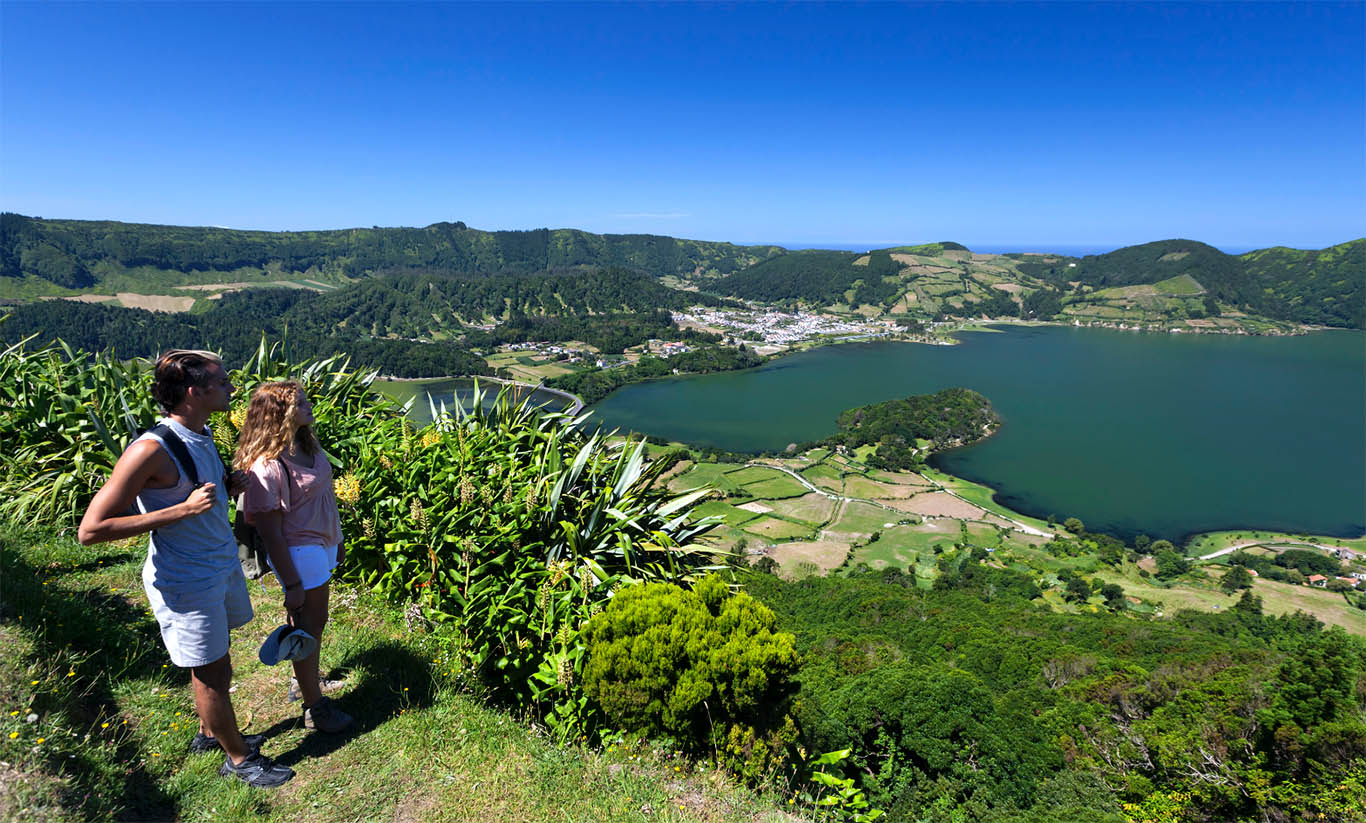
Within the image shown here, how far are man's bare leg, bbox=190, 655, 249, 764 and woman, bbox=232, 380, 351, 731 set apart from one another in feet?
0.96

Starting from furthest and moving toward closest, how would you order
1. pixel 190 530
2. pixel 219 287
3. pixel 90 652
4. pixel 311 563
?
pixel 219 287 < pixel 90 652 < pixel 311 563 < pixel 190 530

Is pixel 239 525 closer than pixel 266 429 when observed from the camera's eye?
No

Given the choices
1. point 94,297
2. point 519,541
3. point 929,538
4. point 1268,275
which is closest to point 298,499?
point 519,541

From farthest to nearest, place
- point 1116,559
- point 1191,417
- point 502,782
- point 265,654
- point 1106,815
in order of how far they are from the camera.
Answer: point 1191,417
point 1116,559
point 1106,815
point 502,782
point 265,654

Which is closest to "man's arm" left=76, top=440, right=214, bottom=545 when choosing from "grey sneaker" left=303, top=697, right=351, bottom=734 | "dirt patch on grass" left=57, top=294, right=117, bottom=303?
"grey sneaker" left=303, top=697, right=351, bottom=734

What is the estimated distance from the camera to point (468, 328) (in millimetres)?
143750

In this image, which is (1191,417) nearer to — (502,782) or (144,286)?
(502,782)

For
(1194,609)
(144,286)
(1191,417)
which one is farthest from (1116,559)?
(144,286)

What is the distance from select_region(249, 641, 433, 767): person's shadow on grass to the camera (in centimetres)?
284

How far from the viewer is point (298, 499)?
8.85 feet

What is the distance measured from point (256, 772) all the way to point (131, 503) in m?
1.24

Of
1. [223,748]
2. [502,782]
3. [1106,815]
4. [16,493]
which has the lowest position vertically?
[1106,815]

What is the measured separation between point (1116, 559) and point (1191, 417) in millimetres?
56877

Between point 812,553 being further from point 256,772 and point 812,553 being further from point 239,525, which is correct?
point 256,772
